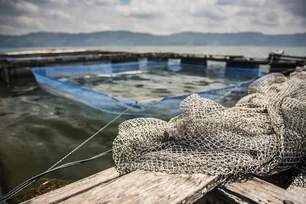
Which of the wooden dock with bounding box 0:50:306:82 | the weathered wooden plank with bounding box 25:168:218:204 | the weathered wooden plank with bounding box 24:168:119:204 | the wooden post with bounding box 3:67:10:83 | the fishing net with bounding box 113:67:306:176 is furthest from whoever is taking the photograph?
the wooden dock with bounding box 0:50:306:82

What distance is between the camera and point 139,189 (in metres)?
1.47

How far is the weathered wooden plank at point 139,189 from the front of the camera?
4.55 feet

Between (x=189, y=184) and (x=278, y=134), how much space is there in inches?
43.9

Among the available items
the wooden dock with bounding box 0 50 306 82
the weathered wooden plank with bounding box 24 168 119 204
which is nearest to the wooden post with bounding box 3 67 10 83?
the wooden dock with bounding box 0 50 306 82

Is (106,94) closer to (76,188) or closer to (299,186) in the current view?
(76,188)

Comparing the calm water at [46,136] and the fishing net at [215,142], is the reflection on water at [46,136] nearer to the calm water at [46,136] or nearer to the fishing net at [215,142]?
the calm water at [46,136]

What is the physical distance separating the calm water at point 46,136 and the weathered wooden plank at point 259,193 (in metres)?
3.07

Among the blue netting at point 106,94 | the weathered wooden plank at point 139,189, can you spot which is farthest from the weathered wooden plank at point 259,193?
the blue netting at point 106,94

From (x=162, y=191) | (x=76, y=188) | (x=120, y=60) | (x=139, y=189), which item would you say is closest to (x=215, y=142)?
(x=162, y=191)

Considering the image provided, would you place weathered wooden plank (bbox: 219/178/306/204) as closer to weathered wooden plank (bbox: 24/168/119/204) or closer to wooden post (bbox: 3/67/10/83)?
weathered wooden plank (bbox: 24/168/119/204)

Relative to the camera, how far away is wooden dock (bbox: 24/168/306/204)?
55.1 inches

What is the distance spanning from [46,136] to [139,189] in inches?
195

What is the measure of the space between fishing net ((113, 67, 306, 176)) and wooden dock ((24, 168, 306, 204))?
0.32 ft

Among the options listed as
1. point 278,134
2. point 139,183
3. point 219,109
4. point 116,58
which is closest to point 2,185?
point 139,183
